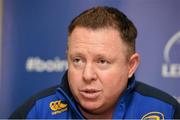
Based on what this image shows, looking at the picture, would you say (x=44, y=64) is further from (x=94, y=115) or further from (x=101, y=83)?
(x=101, y=83)

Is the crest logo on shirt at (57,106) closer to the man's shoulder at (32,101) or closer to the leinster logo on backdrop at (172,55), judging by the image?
the man's shoulder at (32,101)

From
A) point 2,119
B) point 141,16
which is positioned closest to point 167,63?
point 141,16

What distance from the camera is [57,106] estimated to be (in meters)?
1.30

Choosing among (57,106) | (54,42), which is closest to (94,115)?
(57,106)

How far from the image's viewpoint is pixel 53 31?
7.52 feet

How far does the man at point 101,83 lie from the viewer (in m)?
1.19

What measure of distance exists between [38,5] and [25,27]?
15 centimetres

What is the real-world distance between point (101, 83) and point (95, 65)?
58 millimetres

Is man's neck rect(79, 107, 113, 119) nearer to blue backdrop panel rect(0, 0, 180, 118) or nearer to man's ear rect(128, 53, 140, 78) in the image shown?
man's ear rect(128, 53, 140, 78)

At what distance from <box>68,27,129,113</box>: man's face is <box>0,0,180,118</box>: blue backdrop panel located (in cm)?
104

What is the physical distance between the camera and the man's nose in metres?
1.16

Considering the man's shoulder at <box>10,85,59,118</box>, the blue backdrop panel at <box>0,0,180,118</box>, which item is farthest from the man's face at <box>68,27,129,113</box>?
the blue backdrop panel at <box>0,0,180,118</box>

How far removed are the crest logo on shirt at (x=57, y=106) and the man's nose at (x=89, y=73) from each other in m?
0.18

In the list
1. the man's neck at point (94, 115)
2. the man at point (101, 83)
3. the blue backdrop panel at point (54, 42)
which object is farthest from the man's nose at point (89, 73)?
the blue backdrop panel at point (54, 42)
